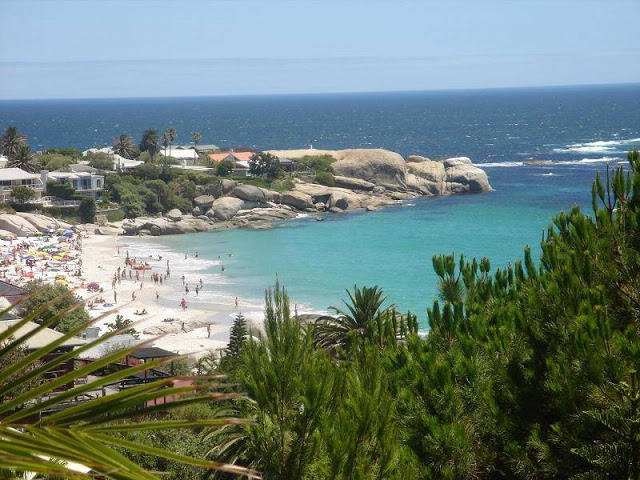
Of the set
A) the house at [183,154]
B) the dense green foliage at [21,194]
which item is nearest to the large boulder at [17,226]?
the dense green foliage at [21,194]

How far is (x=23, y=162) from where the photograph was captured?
218 feet

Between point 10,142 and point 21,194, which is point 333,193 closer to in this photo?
point 21,194

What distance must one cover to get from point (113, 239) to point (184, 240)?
478 cm

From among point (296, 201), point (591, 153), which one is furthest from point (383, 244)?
point (591, 153)

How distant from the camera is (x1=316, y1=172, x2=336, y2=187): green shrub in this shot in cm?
7200

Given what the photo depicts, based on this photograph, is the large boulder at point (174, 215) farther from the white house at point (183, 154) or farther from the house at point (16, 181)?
the white house at point (183, 154)

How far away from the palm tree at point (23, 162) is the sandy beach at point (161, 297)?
15152 mm

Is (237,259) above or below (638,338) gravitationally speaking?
below

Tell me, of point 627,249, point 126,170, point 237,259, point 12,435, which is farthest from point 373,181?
point 12,435

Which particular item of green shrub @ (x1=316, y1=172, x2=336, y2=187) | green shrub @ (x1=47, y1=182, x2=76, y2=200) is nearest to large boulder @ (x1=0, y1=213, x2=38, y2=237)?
green shrub @ (x1=47, y1=182, x2=76, y2=200)

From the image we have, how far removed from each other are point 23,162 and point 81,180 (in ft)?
23.8

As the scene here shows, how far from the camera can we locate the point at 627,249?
9.37 m

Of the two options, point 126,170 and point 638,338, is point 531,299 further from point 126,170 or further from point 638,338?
point 126,170

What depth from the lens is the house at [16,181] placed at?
5891 centimetres
